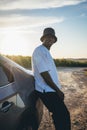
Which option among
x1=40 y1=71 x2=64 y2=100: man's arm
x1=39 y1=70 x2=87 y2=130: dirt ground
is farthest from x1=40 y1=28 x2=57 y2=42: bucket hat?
x1=39 y1=70 x2=87 y2=130: dirt ground

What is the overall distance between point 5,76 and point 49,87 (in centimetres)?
60

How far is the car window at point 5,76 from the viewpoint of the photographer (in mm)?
4376

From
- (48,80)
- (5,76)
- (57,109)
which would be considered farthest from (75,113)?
(5,76)

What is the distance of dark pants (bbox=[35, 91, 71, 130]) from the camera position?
4.66m

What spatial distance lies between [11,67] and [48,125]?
310cm

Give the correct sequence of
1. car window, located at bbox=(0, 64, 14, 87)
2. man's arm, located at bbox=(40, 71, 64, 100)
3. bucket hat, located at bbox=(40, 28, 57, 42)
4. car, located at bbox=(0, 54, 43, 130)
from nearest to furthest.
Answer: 1. car, located at bbox=(0, 54, 43, 130)
2. car window, located at bbox=(0, 64, 14, 87)
3. man's arm, located at bbox=(40, 71, 64, 100)
4. bucket hat, located at bbox=(40, 28, 57, 42)

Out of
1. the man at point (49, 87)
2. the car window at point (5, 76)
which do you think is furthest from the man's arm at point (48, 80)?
the car window at point (5, 76)

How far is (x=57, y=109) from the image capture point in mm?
4656

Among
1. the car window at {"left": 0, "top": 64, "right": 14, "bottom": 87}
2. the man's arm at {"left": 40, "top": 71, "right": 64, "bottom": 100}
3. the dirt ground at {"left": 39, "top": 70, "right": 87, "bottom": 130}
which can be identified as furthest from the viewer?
the dirt ground at {"left": 39, "top": 70, "right": 87, "bottom": 130}

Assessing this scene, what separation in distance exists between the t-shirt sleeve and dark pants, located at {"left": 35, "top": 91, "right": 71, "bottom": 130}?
13.3 inches

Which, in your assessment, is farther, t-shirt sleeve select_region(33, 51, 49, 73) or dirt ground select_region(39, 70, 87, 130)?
dirt ground select_region(39, 70, 87, 130)

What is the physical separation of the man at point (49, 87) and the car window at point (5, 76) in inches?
14.8

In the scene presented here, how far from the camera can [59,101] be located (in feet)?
15.4

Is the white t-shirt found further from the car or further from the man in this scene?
the car
